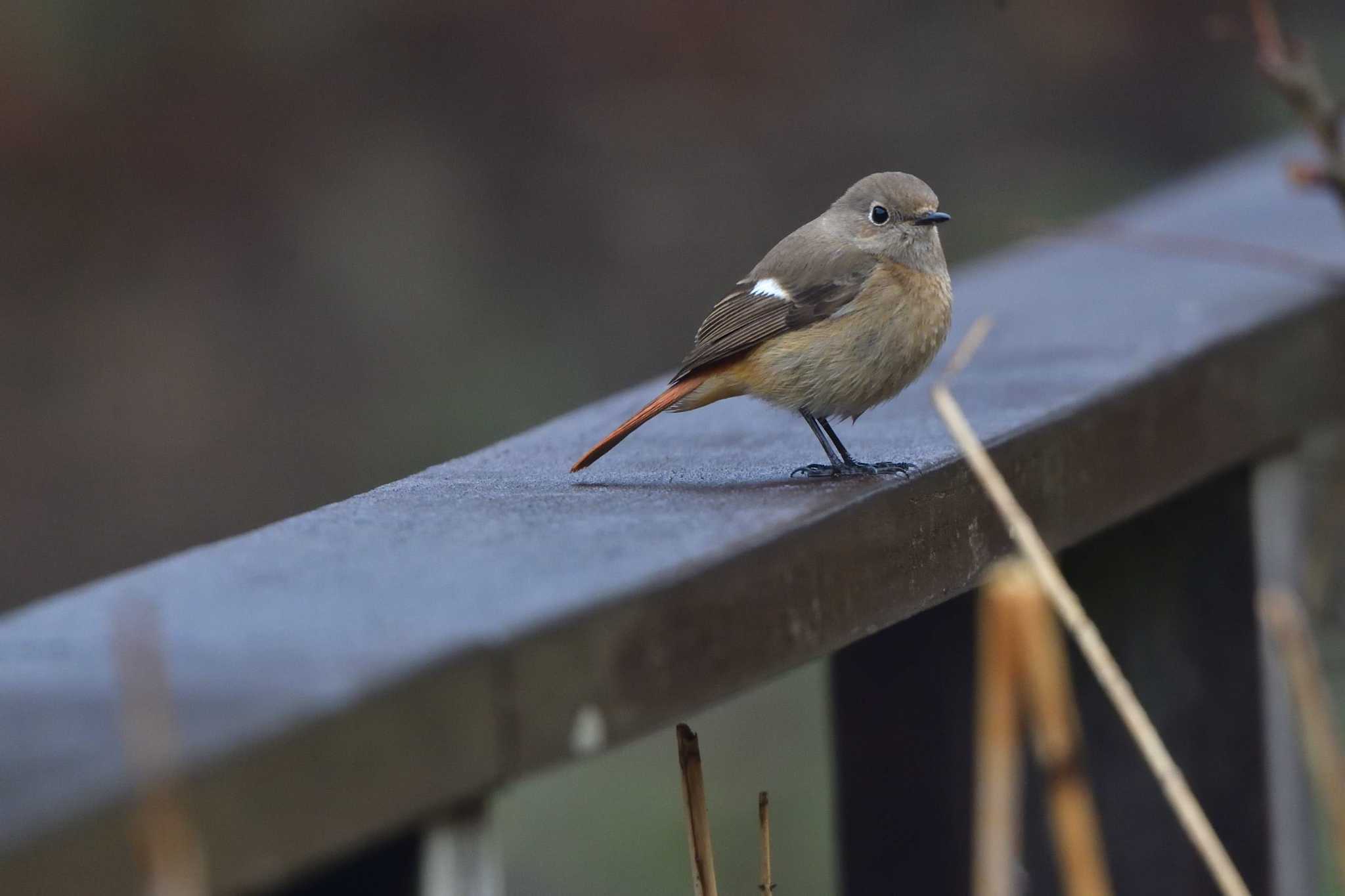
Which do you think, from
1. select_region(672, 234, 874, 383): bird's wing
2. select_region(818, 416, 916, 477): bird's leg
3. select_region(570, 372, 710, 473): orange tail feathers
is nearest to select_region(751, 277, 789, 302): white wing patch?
select_region(672, 234, 874, 383): bird's wing

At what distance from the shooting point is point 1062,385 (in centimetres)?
309

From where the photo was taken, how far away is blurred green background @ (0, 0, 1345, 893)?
→ 9445 mm

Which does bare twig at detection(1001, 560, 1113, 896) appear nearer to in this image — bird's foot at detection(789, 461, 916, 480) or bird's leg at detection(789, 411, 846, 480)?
bird's foot at detection(789, 461, 916, 480)

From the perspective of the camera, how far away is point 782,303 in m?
3.33

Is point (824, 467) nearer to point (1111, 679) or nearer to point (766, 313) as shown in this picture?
point (766, 313)

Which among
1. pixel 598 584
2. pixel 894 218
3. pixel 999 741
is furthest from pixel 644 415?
pixel 999 741

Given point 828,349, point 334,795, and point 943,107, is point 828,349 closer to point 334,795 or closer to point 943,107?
point 334,795

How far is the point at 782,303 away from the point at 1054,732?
2.11m

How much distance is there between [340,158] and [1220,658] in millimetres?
7755

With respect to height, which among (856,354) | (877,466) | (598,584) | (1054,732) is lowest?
(1054,732)

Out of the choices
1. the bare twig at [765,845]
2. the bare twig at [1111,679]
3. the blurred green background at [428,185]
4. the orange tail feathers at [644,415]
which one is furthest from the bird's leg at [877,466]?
the blurred green background at [428,185]

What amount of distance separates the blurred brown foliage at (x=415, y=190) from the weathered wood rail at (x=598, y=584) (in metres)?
6.09

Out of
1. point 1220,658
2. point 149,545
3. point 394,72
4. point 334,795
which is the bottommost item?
point 334,795

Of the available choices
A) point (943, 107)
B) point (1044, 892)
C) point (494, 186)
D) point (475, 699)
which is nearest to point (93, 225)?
point (494, 186)
